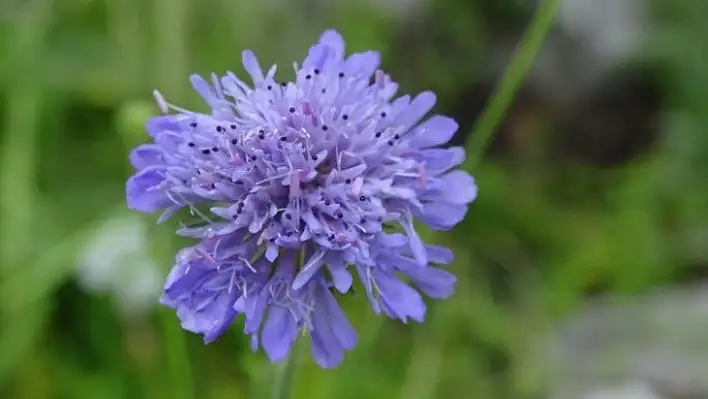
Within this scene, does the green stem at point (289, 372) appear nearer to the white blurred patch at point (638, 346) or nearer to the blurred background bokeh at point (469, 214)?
the blurred background bokeh at point (469, 214)

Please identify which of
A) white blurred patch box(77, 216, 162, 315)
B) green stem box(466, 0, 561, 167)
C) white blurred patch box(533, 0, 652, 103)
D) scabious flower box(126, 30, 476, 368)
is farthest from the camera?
white blurred patch box(533, 0, 652, 103)

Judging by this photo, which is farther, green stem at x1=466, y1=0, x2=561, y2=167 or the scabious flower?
green stem at x1=466, y1=0, x2=561, y2=167

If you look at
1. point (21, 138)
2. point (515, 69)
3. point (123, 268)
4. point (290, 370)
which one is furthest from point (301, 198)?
point (21, 138)

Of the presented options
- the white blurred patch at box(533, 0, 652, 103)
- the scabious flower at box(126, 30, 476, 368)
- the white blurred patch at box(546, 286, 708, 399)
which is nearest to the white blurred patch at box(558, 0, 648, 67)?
the white blurred patch at box(533, 0, 652, 103)

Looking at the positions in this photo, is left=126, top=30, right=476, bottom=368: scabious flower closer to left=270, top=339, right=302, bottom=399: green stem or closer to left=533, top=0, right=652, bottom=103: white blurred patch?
left=270, top=339, right=302, bottom=399: green stem

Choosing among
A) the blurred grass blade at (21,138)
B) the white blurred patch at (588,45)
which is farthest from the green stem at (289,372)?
the white blurred patch at (588,45)

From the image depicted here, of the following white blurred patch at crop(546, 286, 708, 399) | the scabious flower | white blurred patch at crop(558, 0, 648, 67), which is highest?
white blurred patch at crop(558, 0, 648, 67)

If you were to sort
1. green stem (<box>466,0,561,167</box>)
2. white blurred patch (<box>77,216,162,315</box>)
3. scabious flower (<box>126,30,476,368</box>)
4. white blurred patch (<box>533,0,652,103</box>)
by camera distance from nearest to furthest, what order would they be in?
scabious flower (<box>126,30,476,368</box>) → green stem (<box>466,0,561,167</box>) → white blurred patch (<box>77,216,162,315</box>) → white blurred patch (<box>533,0,652,103</box>)

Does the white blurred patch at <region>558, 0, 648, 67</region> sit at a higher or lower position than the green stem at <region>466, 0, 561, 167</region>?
higher
